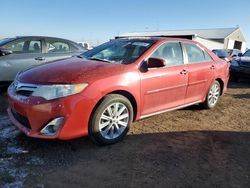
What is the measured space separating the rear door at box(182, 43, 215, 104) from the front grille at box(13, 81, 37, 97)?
9.27 ft

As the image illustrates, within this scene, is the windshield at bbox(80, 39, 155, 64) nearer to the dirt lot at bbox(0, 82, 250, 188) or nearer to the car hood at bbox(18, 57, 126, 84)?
the car hood at bbox(18, 57, 126, 84)

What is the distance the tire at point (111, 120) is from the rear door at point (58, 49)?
3.95 metres

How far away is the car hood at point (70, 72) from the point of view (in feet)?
12.6

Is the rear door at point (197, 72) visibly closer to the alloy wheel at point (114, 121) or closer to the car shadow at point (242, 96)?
the alloy wheel at point (114, 121)

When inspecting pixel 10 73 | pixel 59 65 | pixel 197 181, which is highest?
pixel 59 65

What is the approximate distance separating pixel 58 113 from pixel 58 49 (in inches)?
186

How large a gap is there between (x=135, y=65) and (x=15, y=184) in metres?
2.34

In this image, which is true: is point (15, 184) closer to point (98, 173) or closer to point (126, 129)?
point (98, 173)

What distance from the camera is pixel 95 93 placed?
12.7 feet

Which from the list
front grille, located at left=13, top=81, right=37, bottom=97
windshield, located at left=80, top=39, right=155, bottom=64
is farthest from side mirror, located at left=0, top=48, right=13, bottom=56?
front grille, located at left=13, top=81, right=37, bottom=97

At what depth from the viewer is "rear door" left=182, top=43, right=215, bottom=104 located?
546cm

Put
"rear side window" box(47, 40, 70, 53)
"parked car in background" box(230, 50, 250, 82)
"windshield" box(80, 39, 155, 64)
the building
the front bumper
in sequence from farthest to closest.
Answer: the building → "parked car in background" box(230, 50, 250, 82) → "rear side window" box(47, 40, 70, 53) → "windshield" box(80, 39, 155, 64) → the front bumper

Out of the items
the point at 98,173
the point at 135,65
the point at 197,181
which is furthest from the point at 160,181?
the point at 135,65

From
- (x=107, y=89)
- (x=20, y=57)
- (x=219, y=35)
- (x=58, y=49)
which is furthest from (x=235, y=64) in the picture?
(x=219, y=35)
